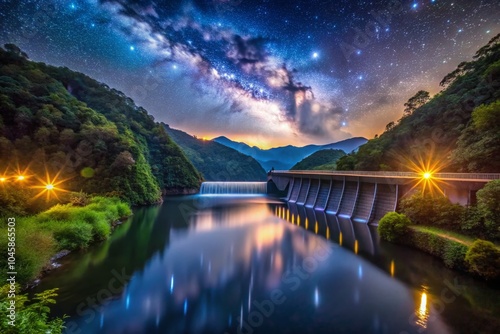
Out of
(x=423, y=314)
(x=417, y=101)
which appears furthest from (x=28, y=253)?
(x=417, y=101)

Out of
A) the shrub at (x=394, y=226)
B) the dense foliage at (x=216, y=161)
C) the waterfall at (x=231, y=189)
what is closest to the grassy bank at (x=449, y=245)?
the shrub at (x=394, y=226)

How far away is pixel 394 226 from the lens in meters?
19.5

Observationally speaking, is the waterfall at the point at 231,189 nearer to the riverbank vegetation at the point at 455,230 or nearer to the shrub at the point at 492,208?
the riverbank vegetation at the point at 455,230

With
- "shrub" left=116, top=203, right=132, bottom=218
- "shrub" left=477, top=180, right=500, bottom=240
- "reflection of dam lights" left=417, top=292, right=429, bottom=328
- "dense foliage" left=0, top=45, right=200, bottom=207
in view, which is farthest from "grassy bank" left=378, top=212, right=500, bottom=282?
"dense foliage" left=0, top=45, right=200, bottom=207

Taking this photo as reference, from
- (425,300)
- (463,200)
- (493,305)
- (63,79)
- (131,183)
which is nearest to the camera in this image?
(493,305)

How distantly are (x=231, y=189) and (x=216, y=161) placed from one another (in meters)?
→ 71.1

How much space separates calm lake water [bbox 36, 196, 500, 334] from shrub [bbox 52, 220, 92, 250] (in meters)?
1.02

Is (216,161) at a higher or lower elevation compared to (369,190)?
higher

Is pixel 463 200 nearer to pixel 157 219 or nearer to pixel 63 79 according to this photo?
pixel 157 219

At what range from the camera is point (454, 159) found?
26.7 m

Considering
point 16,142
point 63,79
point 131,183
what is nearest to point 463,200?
point 131,183

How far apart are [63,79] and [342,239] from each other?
280 feet

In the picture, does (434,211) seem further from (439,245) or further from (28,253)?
(28,253)

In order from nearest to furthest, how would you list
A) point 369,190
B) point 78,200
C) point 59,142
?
point 78,200 → point 369,190 → point 59,142
